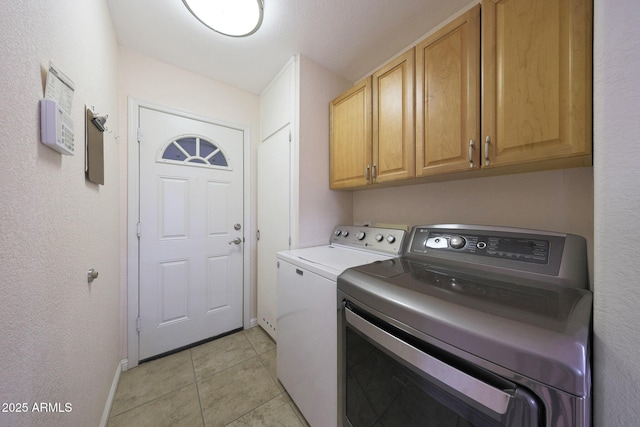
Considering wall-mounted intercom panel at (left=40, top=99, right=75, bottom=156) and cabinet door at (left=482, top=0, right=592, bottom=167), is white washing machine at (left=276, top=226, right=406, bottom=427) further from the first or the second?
wall-mounted intercom panel at (left=40, top=99, right=75, bottom=156)

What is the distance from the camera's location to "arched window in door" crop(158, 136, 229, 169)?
1.87 m

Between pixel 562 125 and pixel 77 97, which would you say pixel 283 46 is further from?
pixel 562 125

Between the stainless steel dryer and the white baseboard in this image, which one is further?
the white baseboard

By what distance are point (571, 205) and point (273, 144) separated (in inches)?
79.2

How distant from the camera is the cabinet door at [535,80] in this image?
28.9 inches

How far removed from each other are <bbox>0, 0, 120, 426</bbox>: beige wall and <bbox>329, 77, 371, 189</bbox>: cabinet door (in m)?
1.46

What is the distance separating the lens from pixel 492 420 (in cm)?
52

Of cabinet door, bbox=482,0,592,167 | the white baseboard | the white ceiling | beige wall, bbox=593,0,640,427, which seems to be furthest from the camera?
the white ceiling

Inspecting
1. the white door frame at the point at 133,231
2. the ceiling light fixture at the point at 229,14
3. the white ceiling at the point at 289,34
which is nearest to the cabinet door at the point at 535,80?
the white ceiling at the point at 289,34

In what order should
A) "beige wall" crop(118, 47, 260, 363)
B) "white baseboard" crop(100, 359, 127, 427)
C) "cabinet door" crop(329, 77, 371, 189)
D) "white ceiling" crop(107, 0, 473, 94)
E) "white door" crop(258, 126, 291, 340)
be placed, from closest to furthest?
"white baseboard" crop(100, 359, 127, 427), "white ceiling" crop(107, 0, 473, 94), "cabinet door" crop(329, 77, 371, 189), "beige wall" crop(118, 47, 260, 363), "white door" crop(258, 126, 291, 340)

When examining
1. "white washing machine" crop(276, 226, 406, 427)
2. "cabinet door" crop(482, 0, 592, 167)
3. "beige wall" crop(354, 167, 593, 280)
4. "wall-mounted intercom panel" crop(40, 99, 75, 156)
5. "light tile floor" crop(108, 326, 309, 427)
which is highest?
"cabinet door" crop(482, 0, 592, 167)

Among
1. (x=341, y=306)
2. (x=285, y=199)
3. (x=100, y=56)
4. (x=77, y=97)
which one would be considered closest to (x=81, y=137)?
(x=77, y=97)

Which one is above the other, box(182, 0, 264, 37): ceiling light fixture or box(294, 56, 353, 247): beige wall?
box(182, 0, 264, 37): ceiling light fixture

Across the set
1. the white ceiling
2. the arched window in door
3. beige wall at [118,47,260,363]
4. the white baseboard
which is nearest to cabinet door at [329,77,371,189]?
the white ceiling
